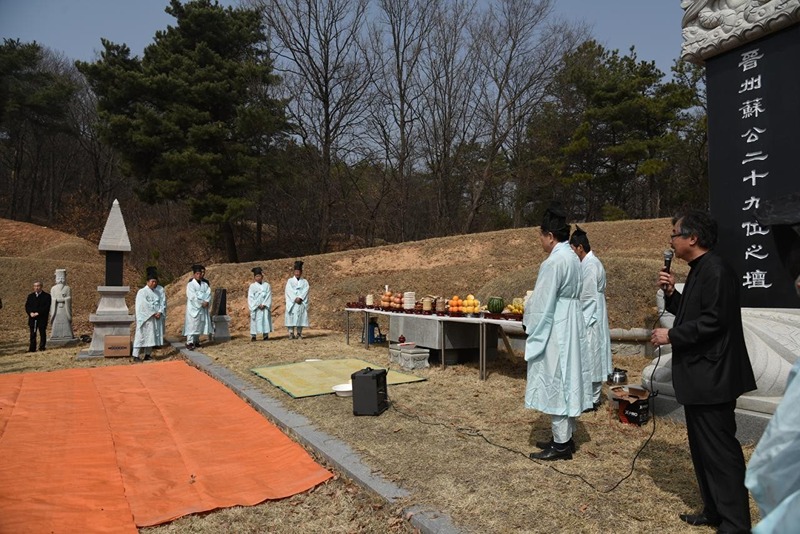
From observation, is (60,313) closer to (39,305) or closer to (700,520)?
(39,305)

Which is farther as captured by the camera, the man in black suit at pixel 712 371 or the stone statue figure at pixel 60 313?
the stone statue figure at pixel 60 313

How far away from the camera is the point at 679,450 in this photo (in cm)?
460

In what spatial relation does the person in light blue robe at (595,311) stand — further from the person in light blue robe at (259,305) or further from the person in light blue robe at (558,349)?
the person in light blue robe at (259,305)

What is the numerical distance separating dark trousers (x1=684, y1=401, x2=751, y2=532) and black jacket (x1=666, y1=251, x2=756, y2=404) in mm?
97

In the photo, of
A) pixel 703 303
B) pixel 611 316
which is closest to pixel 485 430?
pixel 703 303

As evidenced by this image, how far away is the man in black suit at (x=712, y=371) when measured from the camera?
302 centimetres

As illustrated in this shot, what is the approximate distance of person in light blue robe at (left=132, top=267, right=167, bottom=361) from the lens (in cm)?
1152

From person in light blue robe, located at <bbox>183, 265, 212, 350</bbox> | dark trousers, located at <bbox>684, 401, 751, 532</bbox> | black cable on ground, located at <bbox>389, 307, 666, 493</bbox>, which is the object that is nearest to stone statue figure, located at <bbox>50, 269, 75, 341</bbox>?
person in light blue robe, located at <bbox>183, 265, 212, 350</bbox>

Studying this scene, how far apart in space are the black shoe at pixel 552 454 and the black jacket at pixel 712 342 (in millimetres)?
1466

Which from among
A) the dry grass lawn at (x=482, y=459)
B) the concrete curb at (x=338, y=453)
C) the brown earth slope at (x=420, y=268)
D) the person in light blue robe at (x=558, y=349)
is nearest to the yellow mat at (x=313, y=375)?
the dry grass lawn at (x=482, y=459)

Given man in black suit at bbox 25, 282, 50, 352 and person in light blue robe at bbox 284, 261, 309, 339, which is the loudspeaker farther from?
man in black suit at bbox 25, 282, 50, 352

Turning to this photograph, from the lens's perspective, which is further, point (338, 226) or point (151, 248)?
point (338, 226)

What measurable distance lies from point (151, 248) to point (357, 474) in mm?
29025

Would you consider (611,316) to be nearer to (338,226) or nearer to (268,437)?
(268,437)
